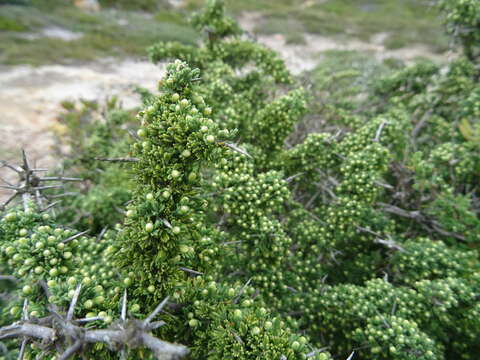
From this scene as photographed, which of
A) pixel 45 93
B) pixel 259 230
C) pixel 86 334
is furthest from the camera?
pixel 45 93

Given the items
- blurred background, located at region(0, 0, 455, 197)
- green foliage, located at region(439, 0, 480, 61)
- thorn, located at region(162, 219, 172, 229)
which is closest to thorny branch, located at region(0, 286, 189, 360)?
thorn, located at region(162, 219, 172, 229)

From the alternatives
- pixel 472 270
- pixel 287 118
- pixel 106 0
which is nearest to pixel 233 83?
pixel 287 118

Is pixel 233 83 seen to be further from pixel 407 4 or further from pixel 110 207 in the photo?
pixel 407 4

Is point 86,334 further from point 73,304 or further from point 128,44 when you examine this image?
point 128,44

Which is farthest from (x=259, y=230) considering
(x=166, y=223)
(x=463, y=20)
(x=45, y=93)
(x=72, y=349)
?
(x=45, y=93)

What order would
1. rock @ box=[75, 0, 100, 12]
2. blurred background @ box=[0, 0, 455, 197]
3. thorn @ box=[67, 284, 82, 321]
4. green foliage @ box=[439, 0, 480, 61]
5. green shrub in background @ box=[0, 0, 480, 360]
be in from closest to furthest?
thorn @ box=[67, 284, 82, 321] < green shrub in background @ box=[0, 0, 480, 360] < green foliage @ box=[439, 0, 480, 61] < blurred background @ box=[0, 0, 455, 197] < rock @ box=[75, 0, 100, 12]

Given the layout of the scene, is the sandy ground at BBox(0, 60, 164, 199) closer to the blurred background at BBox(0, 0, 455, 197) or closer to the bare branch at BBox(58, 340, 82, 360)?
the blurred background at BBox(0, 0, 455, 197)
